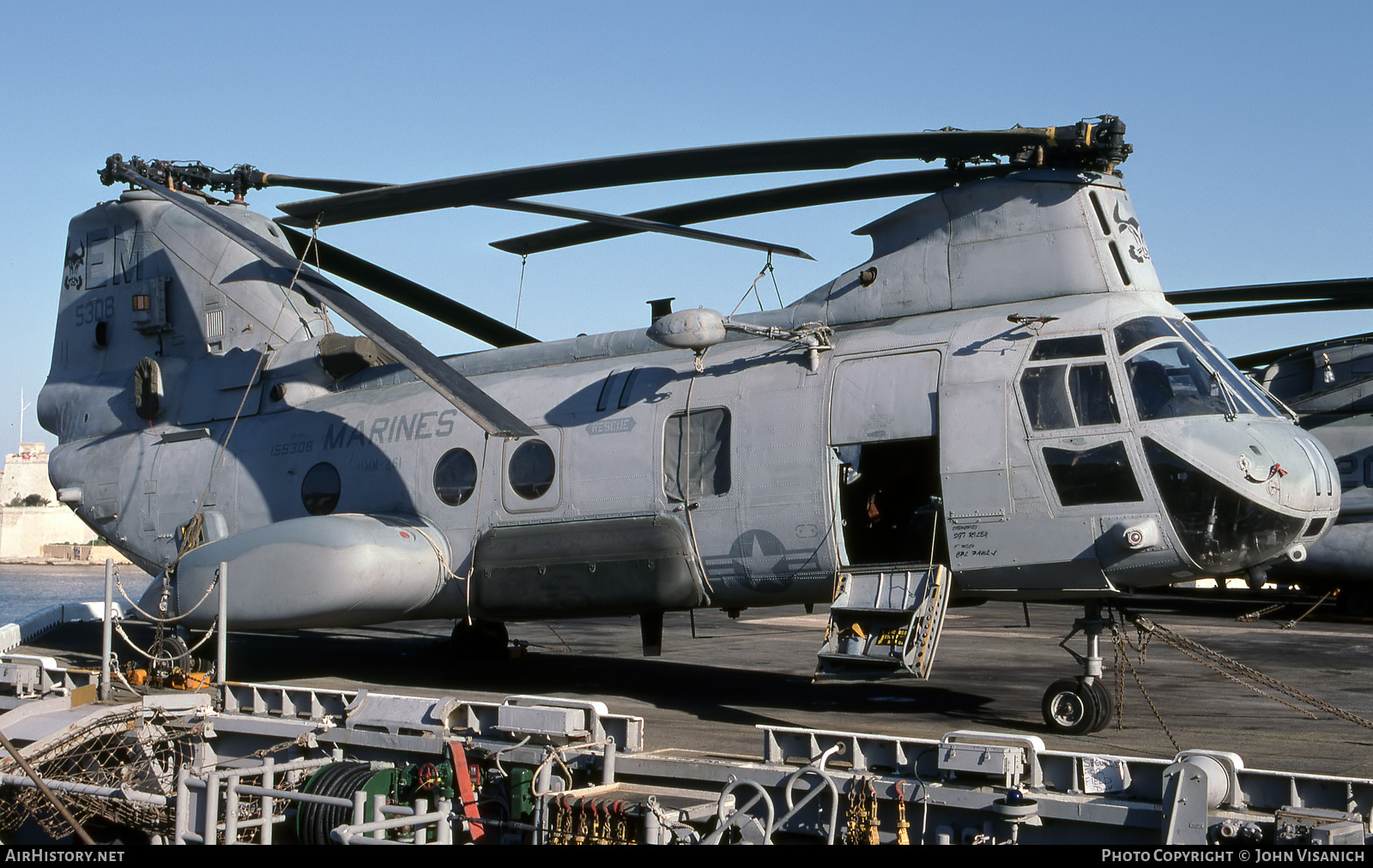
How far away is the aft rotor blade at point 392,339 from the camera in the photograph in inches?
404

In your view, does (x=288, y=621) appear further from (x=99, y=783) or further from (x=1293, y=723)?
(x=1293, y=723)

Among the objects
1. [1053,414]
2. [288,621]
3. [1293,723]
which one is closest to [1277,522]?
[1053,414]

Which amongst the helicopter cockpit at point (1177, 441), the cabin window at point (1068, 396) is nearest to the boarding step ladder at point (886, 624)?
the helicopter cockpit at point (1177, 441)

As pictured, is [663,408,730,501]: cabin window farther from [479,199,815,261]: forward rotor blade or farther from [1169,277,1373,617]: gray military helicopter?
[1169,277,1373,617]: gray military helicopter

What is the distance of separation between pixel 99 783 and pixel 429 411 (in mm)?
Result: 4826

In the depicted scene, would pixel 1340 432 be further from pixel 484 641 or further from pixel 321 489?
pixel 321 489

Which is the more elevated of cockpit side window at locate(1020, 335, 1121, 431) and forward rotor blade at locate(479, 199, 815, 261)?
forward rotor blade at locate(479, 199, 815, 261)

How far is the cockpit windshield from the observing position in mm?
9531

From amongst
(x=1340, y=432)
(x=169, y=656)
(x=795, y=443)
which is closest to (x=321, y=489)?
(x=169, y=656)

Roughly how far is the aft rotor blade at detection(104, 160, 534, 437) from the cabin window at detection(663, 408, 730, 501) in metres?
1.51

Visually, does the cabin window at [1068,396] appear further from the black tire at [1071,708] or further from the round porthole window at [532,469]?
the round porthole window at [532,469]

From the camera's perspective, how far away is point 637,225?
38.7ft

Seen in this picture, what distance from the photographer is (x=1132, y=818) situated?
6.61m

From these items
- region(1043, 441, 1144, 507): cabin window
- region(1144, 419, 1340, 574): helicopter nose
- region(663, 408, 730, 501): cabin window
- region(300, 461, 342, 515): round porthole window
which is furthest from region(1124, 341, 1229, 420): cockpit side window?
region(300, 461, 342, 515): round porthole window
